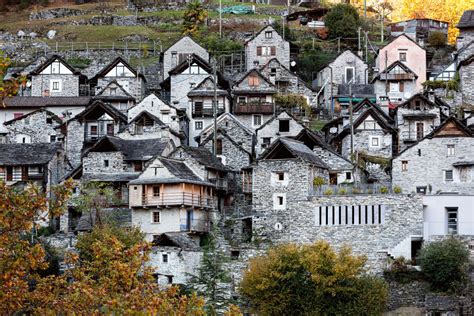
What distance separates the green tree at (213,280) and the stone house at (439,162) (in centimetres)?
1465

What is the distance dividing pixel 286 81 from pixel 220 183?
23.2m

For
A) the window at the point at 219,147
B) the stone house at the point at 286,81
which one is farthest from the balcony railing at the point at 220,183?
the stone house at the point at 286,81

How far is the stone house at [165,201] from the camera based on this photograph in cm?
6719

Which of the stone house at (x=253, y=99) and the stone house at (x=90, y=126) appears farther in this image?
the stone house at (x=253, y=99)

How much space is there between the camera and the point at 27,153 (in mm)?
76625

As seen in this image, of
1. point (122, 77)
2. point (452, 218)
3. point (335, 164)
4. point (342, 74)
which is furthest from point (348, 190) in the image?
point (122, 77)

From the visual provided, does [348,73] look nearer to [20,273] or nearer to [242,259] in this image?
[242,259]

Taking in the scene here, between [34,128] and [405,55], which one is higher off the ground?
[405,55]

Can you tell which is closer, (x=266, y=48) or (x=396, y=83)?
(x=396, y=83)

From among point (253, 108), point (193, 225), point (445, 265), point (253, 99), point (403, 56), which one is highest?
point (403, 56)

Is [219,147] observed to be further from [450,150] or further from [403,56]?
[403,56]

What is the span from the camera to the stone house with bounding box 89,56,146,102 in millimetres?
92812

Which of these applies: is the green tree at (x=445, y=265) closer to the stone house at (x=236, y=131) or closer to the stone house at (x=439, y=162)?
the stone house at (x=439, y=162)

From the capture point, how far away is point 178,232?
66.6 meters
